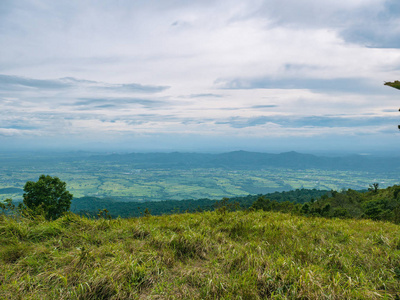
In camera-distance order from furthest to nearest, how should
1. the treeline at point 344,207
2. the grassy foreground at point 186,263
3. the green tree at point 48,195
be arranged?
the green tree at point 48,195
the treeline at point 344,207
the grassy foreground at point 186,263

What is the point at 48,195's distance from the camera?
82.2 ft

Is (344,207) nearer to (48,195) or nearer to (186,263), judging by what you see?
(186,263)

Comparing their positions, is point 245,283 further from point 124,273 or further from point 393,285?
point 393,285

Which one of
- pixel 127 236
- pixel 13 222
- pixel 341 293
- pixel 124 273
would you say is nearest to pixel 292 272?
pixel 341 293

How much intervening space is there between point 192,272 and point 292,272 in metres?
1.94

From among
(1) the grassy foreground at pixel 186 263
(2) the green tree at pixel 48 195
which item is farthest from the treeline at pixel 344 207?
(2) the green tree at pixel 48 195

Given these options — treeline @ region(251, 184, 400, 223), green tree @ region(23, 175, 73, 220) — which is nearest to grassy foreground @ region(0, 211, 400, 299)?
treeline @ region(251, 184, 400, 223)

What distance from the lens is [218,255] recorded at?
17.7ft

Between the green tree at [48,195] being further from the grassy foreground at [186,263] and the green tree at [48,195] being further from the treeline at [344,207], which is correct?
the grassy foreground at [186,263]

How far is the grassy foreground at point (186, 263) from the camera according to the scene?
398cm

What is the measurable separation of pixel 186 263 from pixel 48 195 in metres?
25.8

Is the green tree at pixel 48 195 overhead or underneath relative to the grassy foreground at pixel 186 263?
underneath

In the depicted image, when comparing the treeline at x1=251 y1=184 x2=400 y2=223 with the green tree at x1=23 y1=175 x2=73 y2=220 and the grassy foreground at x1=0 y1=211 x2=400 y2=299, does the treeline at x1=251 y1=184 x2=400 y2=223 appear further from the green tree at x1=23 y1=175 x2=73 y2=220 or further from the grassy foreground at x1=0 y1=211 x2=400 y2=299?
the green tree at x1=23 y1=175 x2=73 y2=220

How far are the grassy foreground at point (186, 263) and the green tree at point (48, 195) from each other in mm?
21328
